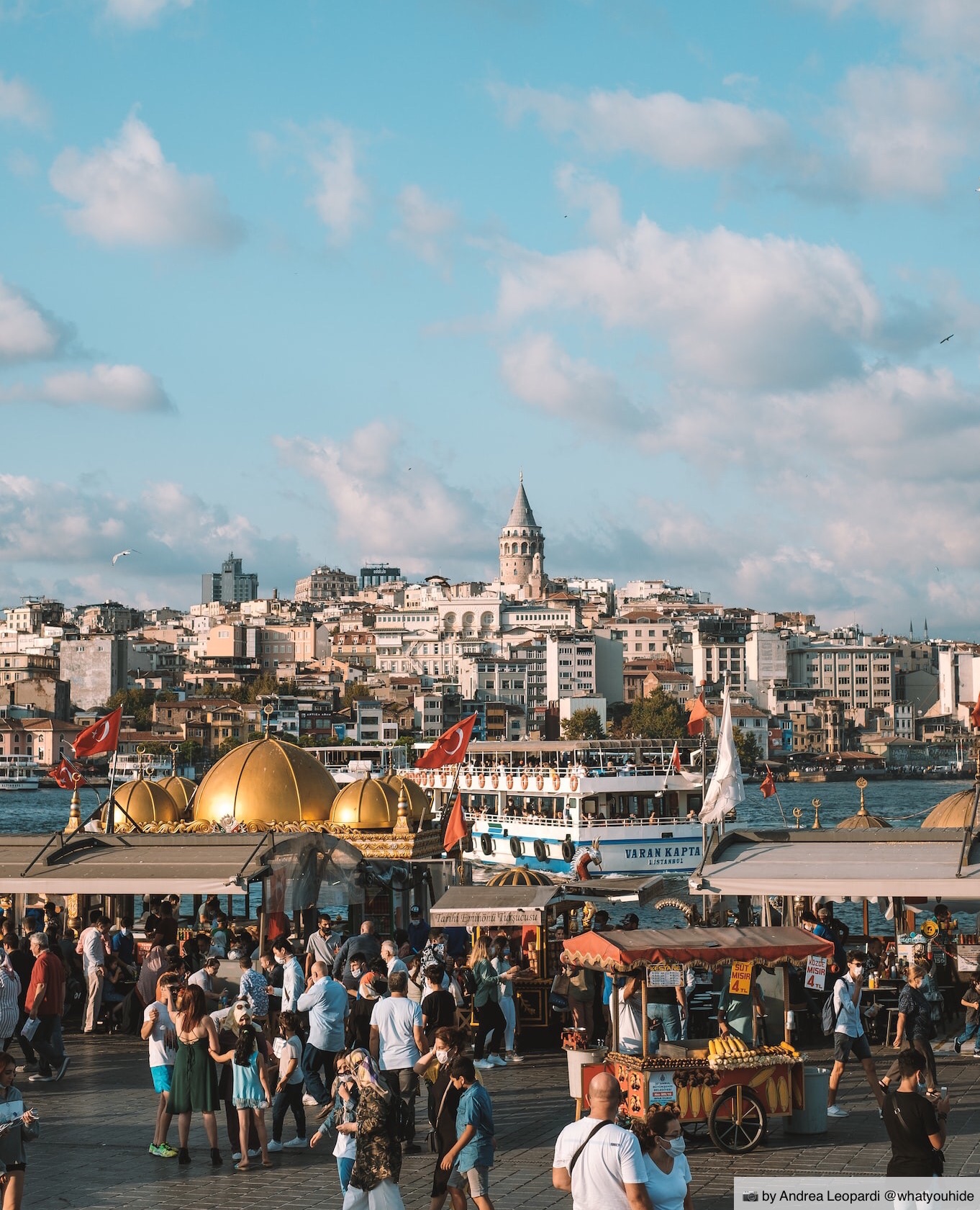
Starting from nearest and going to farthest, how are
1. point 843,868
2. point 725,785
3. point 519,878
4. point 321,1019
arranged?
point 321,1019 < point 843,868 < point 519,878 < point 725,785

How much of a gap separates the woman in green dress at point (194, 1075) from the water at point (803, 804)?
62.1m

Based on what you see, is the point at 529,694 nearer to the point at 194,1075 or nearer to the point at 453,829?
the point at 453,829

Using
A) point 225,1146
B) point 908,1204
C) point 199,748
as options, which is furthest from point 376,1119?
point 199,748

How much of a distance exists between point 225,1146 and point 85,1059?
13.0 ft

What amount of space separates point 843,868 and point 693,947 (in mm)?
4221

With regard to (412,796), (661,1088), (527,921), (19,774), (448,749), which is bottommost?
(19,774)

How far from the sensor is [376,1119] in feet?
28.0

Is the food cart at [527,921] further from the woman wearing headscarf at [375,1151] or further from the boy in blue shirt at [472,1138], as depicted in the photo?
the woman wearing headscarf at [375,1151]

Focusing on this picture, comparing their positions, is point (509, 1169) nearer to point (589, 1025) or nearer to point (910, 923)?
point (589, 1025)

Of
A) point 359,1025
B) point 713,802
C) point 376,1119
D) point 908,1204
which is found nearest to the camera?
point 908,1204

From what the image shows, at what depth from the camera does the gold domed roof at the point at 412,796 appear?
24891 mm

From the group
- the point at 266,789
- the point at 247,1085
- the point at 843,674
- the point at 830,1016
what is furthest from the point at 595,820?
the point at 843,674

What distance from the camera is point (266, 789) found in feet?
79.9

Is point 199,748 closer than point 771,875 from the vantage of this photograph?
No
